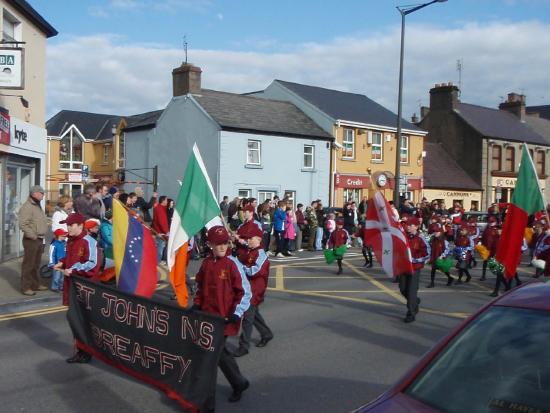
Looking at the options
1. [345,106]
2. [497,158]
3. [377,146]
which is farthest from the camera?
[497,158]

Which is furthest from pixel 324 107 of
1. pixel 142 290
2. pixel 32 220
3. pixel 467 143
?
pixel 142 290

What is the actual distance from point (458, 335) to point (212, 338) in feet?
7.82

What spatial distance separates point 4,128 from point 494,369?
43.8 feet

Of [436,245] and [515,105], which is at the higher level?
[515,105]

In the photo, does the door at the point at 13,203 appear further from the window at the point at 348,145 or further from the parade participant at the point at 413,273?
the window at the point at 348,145

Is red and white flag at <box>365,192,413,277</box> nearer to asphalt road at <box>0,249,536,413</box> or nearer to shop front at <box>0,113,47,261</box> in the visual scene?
asphalt road at <box>0,249,536,413</box>

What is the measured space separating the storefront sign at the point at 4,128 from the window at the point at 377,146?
2526cm

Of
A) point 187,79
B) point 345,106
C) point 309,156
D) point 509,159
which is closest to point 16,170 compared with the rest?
point 187,79

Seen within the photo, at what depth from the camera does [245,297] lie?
5.96 meters

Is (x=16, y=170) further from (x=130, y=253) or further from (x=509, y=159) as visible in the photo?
(x=509, y=159)

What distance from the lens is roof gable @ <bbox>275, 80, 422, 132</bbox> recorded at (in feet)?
117

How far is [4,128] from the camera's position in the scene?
46.0 feet

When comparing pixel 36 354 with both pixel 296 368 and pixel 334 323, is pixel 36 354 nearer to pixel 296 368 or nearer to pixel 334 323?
pixel 296 368

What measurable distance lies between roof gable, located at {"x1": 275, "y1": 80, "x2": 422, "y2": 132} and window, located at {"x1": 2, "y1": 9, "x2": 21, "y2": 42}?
820 inches
